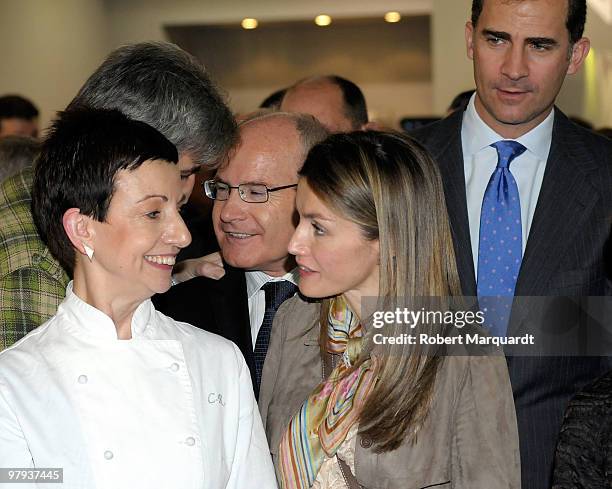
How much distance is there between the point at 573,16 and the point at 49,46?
7655 mm

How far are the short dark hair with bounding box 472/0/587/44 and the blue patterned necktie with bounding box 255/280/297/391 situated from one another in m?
0.89

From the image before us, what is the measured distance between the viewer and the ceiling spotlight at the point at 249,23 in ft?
34.2

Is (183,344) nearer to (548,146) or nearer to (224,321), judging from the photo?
(224,321)

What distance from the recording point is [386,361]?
1.99 metres

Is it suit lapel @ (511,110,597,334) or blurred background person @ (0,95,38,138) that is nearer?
suit lapel @ (511,110,597,334)

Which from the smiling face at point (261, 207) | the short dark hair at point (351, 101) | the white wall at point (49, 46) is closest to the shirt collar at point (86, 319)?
the smiling face at point (261, 207)

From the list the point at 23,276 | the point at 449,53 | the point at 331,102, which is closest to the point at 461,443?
the point at 23,276

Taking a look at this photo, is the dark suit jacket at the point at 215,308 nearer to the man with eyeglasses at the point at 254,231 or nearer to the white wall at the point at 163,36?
the man with eyeglasses at the point at 254,231

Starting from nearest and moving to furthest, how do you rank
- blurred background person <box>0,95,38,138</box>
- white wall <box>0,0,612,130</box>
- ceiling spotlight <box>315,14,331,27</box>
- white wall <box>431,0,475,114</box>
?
blurred background person <box>0,95,38,138</box>, white wall <box>0,0,612,130</box>, white wall <box>431,0,475,114</box>, ceiling spotlight <box>315,14,331,27</box>

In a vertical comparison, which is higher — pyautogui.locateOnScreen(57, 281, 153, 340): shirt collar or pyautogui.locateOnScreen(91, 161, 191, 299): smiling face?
pyautogui.locateOnScreen(91, 161, 191, 299): smiling face

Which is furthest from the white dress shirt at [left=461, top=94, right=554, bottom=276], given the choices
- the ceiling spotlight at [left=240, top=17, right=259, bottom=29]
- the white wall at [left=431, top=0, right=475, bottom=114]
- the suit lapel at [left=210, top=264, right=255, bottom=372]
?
the ceiling spotlight at [left=240, top=17, right=259, bottom=29]

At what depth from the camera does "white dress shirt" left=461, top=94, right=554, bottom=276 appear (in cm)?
248

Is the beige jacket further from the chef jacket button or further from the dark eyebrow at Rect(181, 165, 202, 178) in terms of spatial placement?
the dark eyebrow at Rect(181, 165, 202, 178)

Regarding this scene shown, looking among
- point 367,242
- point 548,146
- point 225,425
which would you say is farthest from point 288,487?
point 548,146
